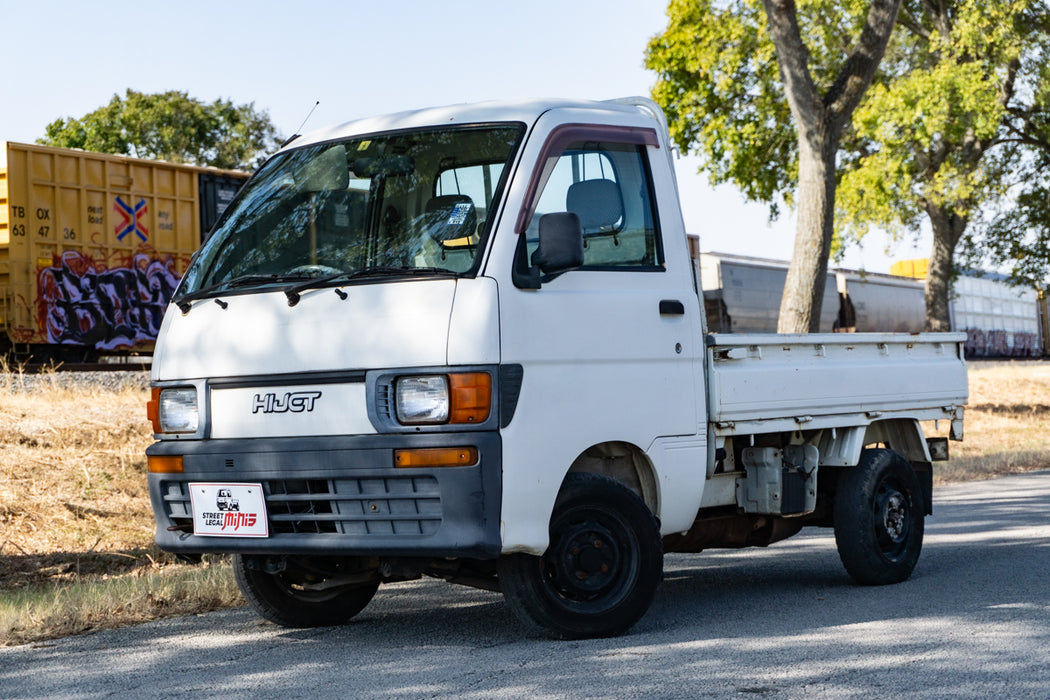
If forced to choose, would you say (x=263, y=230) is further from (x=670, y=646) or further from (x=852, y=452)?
(x=852, y=452)

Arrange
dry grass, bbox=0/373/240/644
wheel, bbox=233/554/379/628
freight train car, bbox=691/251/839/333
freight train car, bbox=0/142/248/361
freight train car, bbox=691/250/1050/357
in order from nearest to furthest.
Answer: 1. wheel, bbox=233/554/379/628
2. dry grass, bbox=0/373/240/644
3. freight train car, bbox=0/142/248/361
4. freight train car, bbox=691/251/839/333
5. freight train car, bbox=691/250/1050/357

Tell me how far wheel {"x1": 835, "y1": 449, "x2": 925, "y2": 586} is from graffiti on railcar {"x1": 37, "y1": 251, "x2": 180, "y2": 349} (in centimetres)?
1535

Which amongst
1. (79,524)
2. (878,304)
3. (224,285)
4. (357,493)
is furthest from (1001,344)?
(357,493)

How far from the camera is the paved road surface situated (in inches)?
187

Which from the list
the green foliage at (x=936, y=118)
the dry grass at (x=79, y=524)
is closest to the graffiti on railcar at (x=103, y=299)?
the dry grass at (x=79, y=524)

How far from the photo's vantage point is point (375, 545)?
16.9 ft

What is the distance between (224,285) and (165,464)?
83 centimetres

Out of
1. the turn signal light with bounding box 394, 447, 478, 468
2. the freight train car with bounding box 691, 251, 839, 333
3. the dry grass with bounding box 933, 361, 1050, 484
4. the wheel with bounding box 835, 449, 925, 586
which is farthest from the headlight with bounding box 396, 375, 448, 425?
the freight train car with bounding box 691, 251, 839, 333

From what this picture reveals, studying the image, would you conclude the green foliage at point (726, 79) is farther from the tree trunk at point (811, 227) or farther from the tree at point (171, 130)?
the tree at point (171, 130)

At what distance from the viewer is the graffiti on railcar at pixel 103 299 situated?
19.7 meters

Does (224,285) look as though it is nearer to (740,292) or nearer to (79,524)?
(79,524)

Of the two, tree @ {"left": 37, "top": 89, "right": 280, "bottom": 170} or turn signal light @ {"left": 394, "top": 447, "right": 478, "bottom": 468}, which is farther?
tree @ {"left": 37, "top": 89, "right": 280, "bottom": 170}

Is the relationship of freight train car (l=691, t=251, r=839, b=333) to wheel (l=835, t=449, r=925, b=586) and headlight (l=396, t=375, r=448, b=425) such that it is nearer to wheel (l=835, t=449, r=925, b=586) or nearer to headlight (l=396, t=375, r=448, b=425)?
wheel (l=835, t=449, r=925, b=586)

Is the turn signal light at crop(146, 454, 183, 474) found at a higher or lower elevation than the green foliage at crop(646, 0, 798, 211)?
lower
